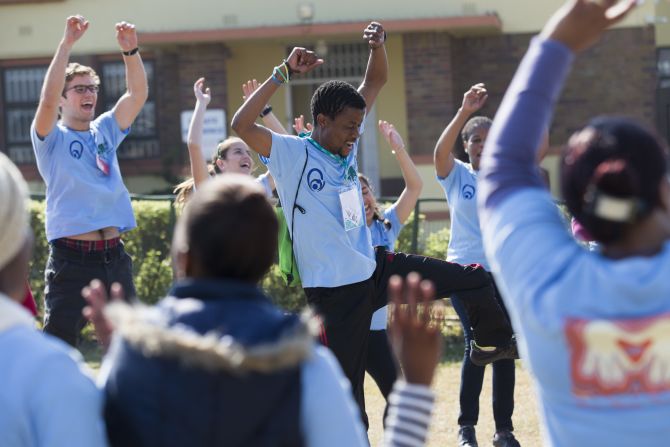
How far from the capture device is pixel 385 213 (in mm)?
7180

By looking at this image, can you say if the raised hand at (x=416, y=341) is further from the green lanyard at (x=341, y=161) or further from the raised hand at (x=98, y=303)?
the green lanyard at (x=341, y=161)

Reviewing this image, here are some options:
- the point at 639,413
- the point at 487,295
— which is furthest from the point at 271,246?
the point at 487,295

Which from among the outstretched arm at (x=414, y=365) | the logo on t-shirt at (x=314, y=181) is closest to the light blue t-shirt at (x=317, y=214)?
the logo on t-shirt at (x=314, y=181)

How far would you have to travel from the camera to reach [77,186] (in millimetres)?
6352

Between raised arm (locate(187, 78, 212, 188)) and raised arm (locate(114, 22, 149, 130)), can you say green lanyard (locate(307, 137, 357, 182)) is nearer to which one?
raised arm (locate(187, 78, 212, 188))

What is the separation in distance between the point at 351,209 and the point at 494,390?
1.81m

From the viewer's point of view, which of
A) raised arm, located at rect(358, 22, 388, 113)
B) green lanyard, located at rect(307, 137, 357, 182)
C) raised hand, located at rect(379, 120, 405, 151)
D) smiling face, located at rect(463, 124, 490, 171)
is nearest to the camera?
green lanyard, located at rect(307, 137, 357, 182)

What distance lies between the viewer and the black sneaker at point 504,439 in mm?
6567

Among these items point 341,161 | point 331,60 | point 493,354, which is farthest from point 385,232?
point 331,60

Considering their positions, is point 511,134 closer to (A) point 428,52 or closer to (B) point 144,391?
(B) point 144,391

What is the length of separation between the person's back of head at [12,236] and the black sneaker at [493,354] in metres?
4.19

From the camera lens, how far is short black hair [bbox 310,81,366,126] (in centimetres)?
557

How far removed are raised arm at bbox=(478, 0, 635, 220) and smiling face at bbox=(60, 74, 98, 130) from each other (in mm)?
4441

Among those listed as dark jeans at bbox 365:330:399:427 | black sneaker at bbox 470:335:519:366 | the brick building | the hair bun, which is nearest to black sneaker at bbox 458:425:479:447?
black sneaker at bbox 470:335:519:366
